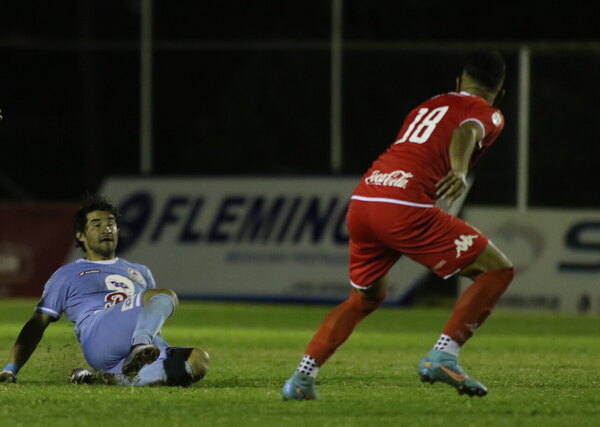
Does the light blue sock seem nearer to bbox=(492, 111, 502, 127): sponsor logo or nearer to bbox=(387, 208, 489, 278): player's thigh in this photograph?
bbox=(387, 208, 489, 278): player's thigh

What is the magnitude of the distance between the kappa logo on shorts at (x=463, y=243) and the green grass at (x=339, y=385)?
2.86ft

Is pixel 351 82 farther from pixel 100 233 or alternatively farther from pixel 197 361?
pixel 197 361

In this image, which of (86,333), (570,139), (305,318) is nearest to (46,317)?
(86,333)

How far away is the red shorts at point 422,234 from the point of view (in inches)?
313

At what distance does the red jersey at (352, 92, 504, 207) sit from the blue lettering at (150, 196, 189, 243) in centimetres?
1251

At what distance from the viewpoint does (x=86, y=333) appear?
9344 mm

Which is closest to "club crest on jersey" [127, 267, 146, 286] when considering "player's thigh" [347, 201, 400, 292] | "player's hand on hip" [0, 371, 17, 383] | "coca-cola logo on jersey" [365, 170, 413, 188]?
"player's hand on hip" [0, 371, 17, 383]

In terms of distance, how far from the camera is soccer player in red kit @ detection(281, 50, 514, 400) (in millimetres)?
7895

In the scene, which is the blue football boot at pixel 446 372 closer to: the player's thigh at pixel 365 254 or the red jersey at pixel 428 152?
the player's thigh at pixel 365 254

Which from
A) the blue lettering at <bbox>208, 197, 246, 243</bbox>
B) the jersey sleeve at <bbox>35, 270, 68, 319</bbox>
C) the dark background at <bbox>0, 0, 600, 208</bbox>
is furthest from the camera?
the dark background at <bbox>0, 0, 600, 208</bbox>

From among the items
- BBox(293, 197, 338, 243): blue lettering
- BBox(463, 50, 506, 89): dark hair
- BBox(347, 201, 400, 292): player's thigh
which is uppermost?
BBox(463, 50, 506, 89): dark hair

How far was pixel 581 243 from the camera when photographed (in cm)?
1911

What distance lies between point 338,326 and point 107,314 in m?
1.76

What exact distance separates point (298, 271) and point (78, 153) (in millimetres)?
17453
